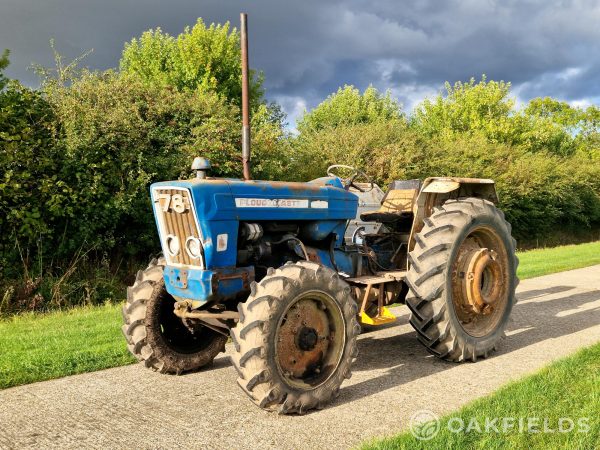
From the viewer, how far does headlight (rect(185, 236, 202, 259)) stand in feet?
14.5

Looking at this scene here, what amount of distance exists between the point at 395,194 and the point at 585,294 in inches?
187

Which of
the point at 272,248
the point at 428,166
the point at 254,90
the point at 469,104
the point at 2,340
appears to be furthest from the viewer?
the point at 469,104

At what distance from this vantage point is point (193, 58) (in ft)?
80.9

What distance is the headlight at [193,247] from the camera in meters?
4.41

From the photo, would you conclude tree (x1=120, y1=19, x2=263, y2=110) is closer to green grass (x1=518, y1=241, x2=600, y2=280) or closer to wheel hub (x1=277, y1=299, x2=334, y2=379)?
green grass (x1=518, y1=241, x2=600, y2=280)

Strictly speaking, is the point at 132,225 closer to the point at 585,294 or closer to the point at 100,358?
the point at 100,358

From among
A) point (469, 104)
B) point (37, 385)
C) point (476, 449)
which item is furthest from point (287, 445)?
point (469, 104)

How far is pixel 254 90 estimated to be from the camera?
27.6 metres

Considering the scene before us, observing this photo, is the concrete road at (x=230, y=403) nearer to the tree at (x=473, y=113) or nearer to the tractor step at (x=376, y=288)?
the tractor step at (x=376, y=288)

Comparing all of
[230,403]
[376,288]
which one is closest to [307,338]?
[230,403]

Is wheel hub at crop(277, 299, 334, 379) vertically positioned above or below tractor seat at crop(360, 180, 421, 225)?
below

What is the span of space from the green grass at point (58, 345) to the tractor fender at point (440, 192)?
3.23 metres

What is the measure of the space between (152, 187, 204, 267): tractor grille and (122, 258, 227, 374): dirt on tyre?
0.42m

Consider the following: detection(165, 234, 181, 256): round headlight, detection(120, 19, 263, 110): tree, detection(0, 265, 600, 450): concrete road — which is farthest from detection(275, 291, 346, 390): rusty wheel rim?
detection(120, 19, 263, 110): tree
